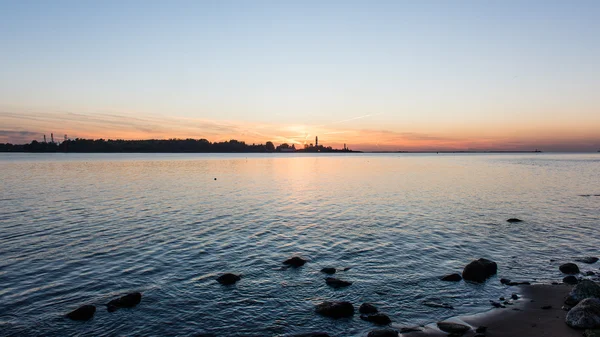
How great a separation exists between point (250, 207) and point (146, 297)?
97.8 ft

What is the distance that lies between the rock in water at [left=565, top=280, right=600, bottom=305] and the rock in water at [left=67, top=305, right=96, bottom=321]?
22.7 metres

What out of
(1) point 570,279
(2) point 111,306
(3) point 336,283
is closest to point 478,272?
(1) point 570,279

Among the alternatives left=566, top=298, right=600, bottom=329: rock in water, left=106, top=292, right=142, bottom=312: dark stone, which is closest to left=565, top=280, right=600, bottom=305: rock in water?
left=566, top=298, right=600, bottom=329: rock in water

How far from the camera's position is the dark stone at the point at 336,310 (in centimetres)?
1673

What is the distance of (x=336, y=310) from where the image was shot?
1680 centimetres

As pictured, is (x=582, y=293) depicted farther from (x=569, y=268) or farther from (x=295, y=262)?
(x=295, y=262)

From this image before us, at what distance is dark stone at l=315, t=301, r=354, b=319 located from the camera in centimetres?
1673

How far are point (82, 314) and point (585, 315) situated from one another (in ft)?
71.6

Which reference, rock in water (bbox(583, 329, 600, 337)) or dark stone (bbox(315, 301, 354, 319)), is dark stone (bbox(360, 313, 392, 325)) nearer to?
dark stone (bbox(315, 301, 354, 319))

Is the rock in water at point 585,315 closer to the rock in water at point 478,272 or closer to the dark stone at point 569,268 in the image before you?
the rock in water at point 478,272

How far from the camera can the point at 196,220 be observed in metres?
38.8


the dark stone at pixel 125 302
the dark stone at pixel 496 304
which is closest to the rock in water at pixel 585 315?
the dark stone at pixel 496 304

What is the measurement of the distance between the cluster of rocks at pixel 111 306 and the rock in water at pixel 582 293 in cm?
2128

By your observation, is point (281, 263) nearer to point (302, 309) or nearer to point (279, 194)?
point (302, 309)
